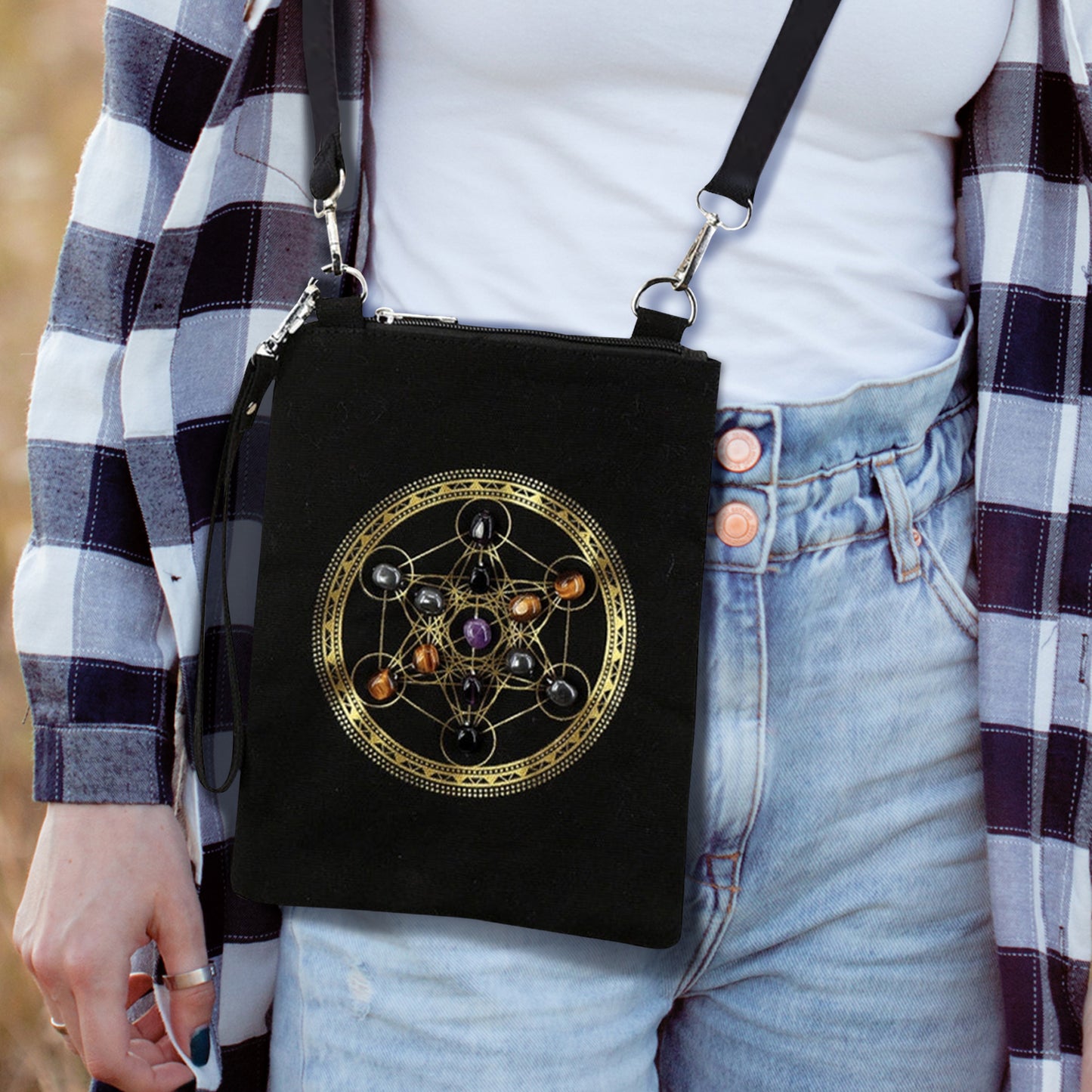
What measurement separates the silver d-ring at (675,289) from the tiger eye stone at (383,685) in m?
0.31

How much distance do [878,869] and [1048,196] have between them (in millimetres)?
581

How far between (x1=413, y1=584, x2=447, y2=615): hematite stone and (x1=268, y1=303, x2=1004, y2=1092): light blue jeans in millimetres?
165

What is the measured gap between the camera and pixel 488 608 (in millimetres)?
757

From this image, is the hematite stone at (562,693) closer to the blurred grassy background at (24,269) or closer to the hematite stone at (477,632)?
the hematite stone at (477,632)

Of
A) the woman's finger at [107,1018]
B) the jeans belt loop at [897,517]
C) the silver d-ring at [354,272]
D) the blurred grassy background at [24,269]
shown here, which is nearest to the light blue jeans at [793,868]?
the jeans belt loop at [897,517]

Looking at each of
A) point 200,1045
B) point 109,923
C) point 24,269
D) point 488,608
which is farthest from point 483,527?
point 24,269

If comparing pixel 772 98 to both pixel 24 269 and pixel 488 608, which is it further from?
pixel 24 269

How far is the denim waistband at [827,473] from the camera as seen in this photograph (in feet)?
2.51

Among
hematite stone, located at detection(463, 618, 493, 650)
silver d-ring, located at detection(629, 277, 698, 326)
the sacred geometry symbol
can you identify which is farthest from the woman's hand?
silver d-ring, located at detection(629, 277, 698, 326)

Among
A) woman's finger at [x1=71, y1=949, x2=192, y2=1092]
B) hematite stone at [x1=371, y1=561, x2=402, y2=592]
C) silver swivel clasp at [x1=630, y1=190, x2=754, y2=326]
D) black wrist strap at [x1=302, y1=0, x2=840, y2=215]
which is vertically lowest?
woman's finger at [x1=71, y1=949, x2=192, y2=1092]

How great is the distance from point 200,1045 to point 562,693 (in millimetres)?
438

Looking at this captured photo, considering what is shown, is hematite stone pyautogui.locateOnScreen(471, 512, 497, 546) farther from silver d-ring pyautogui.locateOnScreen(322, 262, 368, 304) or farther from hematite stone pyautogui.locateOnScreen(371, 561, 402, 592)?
silver d-ring pyautogui.locateOnScreen(322, 262, 368, 304)

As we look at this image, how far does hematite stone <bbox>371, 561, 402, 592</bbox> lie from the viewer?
0.76m

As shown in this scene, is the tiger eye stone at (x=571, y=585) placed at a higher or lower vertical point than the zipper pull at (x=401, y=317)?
lower
